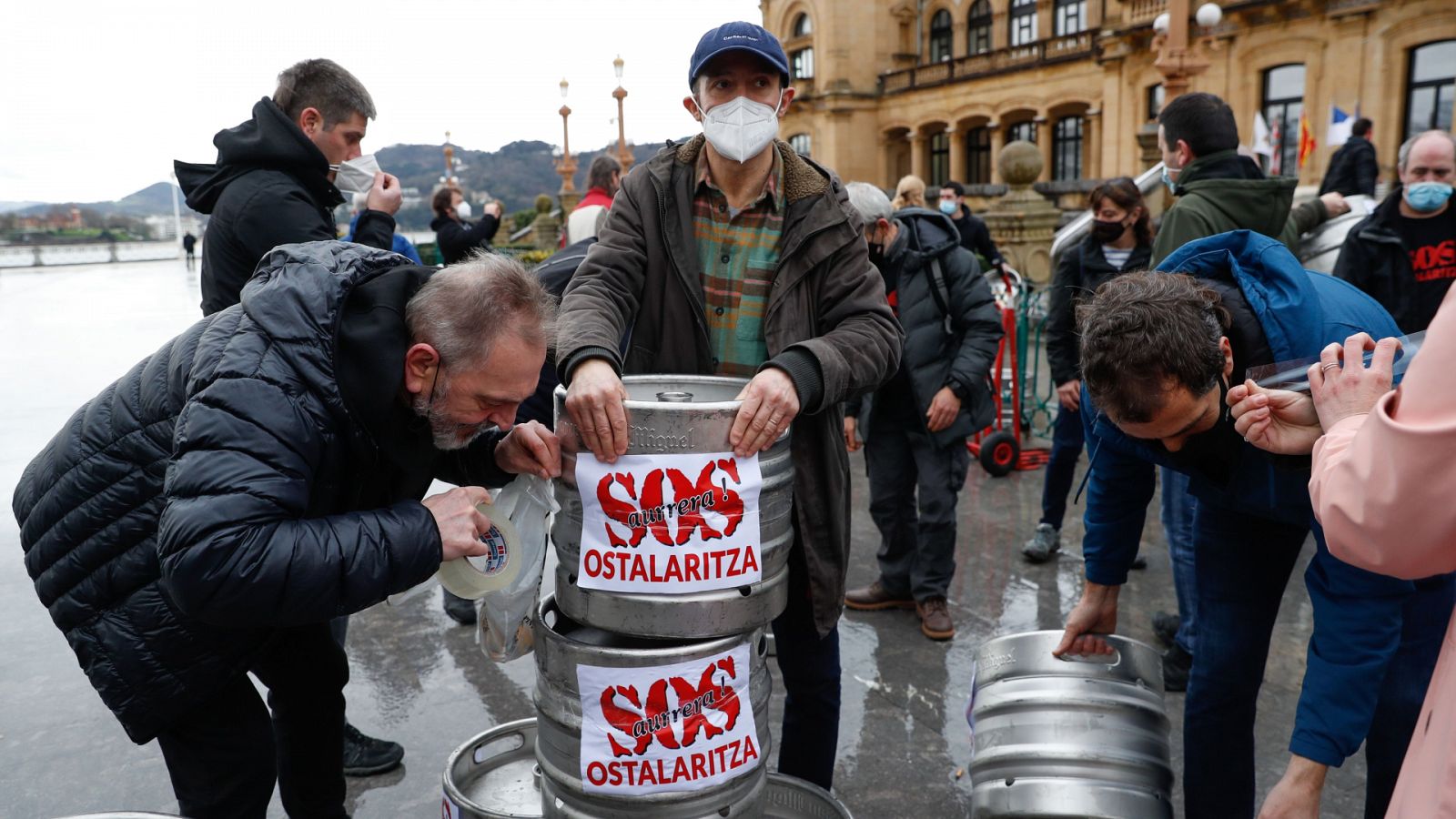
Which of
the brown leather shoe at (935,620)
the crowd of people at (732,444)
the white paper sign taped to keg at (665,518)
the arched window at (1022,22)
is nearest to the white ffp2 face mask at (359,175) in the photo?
the crowd of people at (732,444)

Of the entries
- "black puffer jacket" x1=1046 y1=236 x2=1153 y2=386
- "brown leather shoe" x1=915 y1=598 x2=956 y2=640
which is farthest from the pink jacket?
"black puffer jacket" x1=1046 y1=236 x2=1153 y2=386

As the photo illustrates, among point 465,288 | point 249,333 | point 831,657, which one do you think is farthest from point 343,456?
point 831,657

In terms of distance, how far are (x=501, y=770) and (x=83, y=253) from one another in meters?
58.2

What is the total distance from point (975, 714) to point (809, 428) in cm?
89

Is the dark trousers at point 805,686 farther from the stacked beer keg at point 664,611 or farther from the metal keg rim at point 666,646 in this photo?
the stacked beer keg at point 664,611

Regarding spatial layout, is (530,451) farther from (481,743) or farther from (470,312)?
(481,743)

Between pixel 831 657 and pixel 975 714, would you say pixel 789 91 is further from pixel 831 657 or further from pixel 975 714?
pixel 975 714

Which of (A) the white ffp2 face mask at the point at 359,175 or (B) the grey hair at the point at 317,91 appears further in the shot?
(A) the white ffp2 face mask at the point at 359,175

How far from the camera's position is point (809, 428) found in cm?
254

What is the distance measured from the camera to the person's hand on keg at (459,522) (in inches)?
79.9

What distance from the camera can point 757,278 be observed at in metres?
2.57

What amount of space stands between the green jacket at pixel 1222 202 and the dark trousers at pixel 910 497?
131 cm

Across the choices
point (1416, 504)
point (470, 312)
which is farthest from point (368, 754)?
point (1416, 504)

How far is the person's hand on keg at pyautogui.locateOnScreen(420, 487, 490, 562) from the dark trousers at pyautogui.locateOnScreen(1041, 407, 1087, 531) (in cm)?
389
